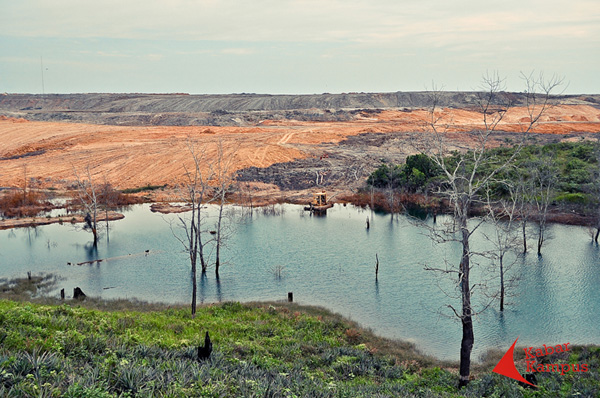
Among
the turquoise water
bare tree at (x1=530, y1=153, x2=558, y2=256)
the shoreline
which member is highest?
bare tree at (x1=530, y1=153, x2=558, y2=256)

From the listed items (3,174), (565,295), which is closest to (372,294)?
(565,295)

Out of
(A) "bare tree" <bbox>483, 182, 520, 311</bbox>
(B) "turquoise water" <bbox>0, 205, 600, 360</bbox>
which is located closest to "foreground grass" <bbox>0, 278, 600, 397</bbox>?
(B) "turquoise water" <bbox>0, 205, 600, 360</bbox>

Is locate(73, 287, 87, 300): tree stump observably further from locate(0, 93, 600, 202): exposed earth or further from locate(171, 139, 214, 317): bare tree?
locate(0, 93, 600, 202): exposed earth

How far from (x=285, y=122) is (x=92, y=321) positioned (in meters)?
85.4

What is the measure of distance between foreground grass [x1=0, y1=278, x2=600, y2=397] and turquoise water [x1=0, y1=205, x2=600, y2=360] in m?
3.51

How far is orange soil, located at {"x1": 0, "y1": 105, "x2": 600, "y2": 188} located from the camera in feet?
201

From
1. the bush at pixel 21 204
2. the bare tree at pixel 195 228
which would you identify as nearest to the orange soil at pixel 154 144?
the bush at pixel 21 204

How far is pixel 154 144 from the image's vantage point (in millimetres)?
74188

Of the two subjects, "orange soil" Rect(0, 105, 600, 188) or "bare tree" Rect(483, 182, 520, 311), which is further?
"orange soil" Rect(0, 105, 600, 188)

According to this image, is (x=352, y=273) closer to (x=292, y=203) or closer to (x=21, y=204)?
(x=292, y=203)

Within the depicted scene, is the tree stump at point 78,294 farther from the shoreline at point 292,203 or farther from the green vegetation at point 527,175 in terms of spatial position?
the green vegetation at point 527,175

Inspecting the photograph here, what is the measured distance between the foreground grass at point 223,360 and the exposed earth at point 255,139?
1911 centimetres

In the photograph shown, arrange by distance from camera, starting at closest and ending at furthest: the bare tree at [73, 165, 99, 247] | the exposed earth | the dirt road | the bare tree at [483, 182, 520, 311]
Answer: the bare tree at [483, 182, 520, 311] → the bare tree at [73, 165, 99, 247] → the exposed earth → the dirt road

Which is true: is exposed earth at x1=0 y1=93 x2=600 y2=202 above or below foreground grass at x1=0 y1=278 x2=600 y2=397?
above
